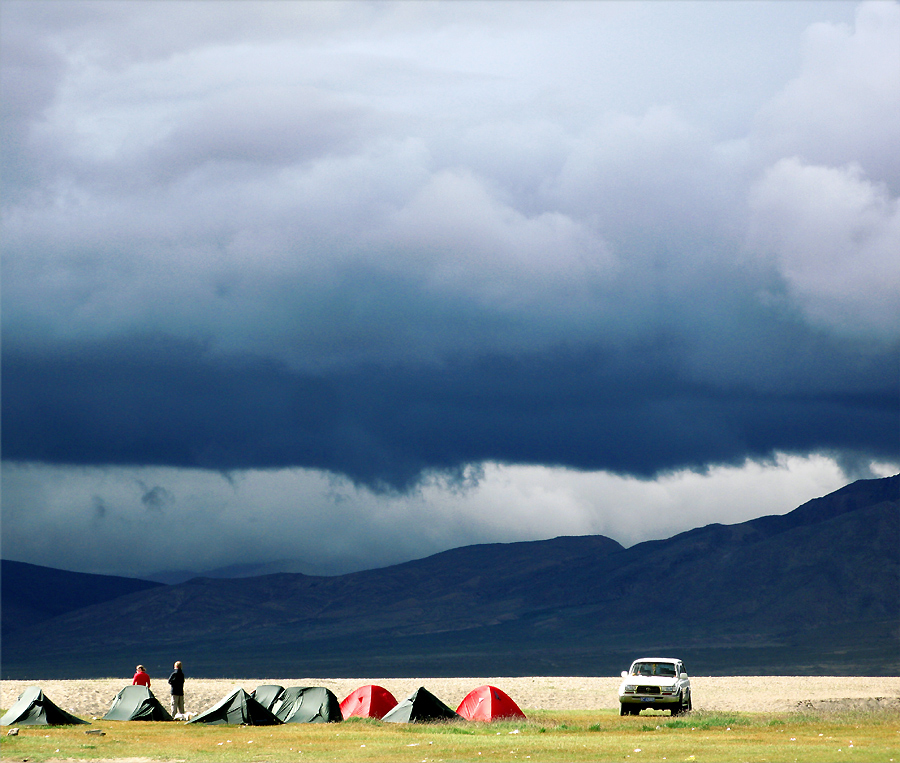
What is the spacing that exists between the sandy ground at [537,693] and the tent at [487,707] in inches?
379

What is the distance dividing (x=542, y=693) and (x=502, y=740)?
85.5ft

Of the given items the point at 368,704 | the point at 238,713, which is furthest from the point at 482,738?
the point at 238,713

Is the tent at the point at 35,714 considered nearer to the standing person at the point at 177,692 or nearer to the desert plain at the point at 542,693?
the desert plain at the point at 542,693

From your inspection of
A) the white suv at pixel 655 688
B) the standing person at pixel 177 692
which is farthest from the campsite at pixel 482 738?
the standing person at pixel 177 692

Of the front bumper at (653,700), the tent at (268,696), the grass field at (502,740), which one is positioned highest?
the tent at (268,696)

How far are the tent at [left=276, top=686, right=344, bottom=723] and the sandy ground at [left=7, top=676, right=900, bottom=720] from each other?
754 cm

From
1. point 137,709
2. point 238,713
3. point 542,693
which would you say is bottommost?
point 542,693

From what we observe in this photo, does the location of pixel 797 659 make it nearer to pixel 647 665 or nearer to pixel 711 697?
pixel 711 697

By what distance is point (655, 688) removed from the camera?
40.2 m

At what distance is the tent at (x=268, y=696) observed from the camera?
39281 millimetres

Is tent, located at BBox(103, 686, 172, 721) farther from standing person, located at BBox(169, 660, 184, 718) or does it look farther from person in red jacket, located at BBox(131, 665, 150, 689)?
person in red jacket, located at BBox(131, 665, 150, 689)

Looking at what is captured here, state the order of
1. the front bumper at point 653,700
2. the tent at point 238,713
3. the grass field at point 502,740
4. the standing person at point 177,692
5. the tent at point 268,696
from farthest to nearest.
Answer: the front bumper at point 653,700 → the standing person at point 177,692 → the tent at point 268,696 → the tent at point 238,713 → the grass field at point 502,740

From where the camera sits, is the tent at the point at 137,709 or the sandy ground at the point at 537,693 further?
the sandy ground at the point at 537,693

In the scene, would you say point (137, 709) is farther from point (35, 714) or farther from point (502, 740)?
point (502, 740)
